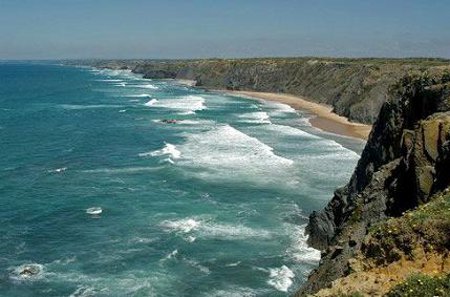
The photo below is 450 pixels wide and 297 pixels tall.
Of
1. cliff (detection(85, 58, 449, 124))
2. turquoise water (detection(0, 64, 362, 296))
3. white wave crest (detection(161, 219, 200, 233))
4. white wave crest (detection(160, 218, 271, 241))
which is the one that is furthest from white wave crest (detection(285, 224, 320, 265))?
cliff (detection(85, 58, 449, 124))

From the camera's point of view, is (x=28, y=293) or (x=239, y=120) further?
(x=239, y=120)

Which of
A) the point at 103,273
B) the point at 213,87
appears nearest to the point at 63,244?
the point at 103,273

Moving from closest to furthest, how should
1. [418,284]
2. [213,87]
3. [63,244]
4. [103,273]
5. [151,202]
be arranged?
[418,284] < [103,273] < [63,244] < [151,202] < [213,87]

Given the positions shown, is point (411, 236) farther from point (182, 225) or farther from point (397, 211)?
point (182, 225)

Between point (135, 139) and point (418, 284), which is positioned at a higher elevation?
point (418, 284)

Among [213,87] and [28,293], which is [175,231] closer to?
[28,293]

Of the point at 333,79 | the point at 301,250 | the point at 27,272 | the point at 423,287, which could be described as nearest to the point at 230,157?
the point at 301,250
